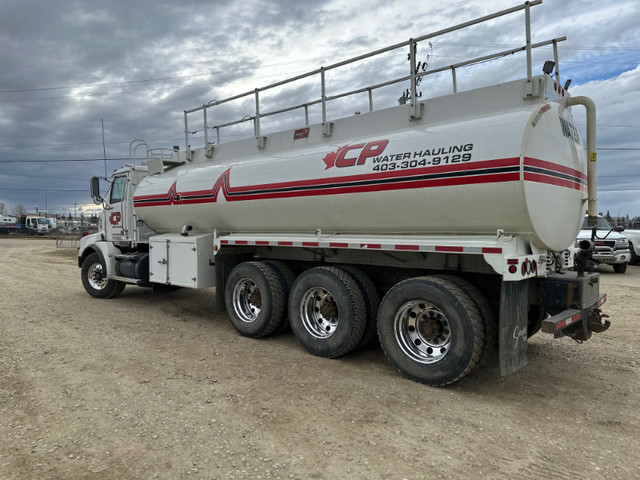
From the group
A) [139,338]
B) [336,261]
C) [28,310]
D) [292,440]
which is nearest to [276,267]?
[336,261]

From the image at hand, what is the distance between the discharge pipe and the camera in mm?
5176

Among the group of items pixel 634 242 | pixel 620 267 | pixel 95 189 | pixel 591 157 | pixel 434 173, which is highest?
pixel 95 189

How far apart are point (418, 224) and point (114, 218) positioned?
7424 mm

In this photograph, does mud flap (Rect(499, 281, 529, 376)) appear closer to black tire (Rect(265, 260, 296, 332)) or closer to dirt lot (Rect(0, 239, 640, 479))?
dirt lot (Rect(0, 239, 640, 479))

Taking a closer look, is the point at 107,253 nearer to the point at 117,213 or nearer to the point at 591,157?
the point at 117,213

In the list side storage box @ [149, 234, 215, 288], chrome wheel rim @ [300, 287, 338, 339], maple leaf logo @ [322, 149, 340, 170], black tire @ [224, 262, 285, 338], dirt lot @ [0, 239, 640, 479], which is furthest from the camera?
side storage box @ [149, 234, 215, 288]

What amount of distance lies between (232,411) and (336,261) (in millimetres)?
2539

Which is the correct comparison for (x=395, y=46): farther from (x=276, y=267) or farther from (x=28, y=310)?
(x=28, y=310)

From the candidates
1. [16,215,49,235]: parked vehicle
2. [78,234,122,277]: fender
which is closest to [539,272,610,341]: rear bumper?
[78,234,122,277]: fender

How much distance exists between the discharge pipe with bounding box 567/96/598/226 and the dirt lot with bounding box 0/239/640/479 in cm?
194

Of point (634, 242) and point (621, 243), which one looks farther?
point (634, 242)

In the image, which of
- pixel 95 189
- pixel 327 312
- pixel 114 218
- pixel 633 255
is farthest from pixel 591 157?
pixel 633 255

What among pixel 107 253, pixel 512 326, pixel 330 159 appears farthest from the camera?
pixel 107 253

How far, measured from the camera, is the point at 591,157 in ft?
17.4
